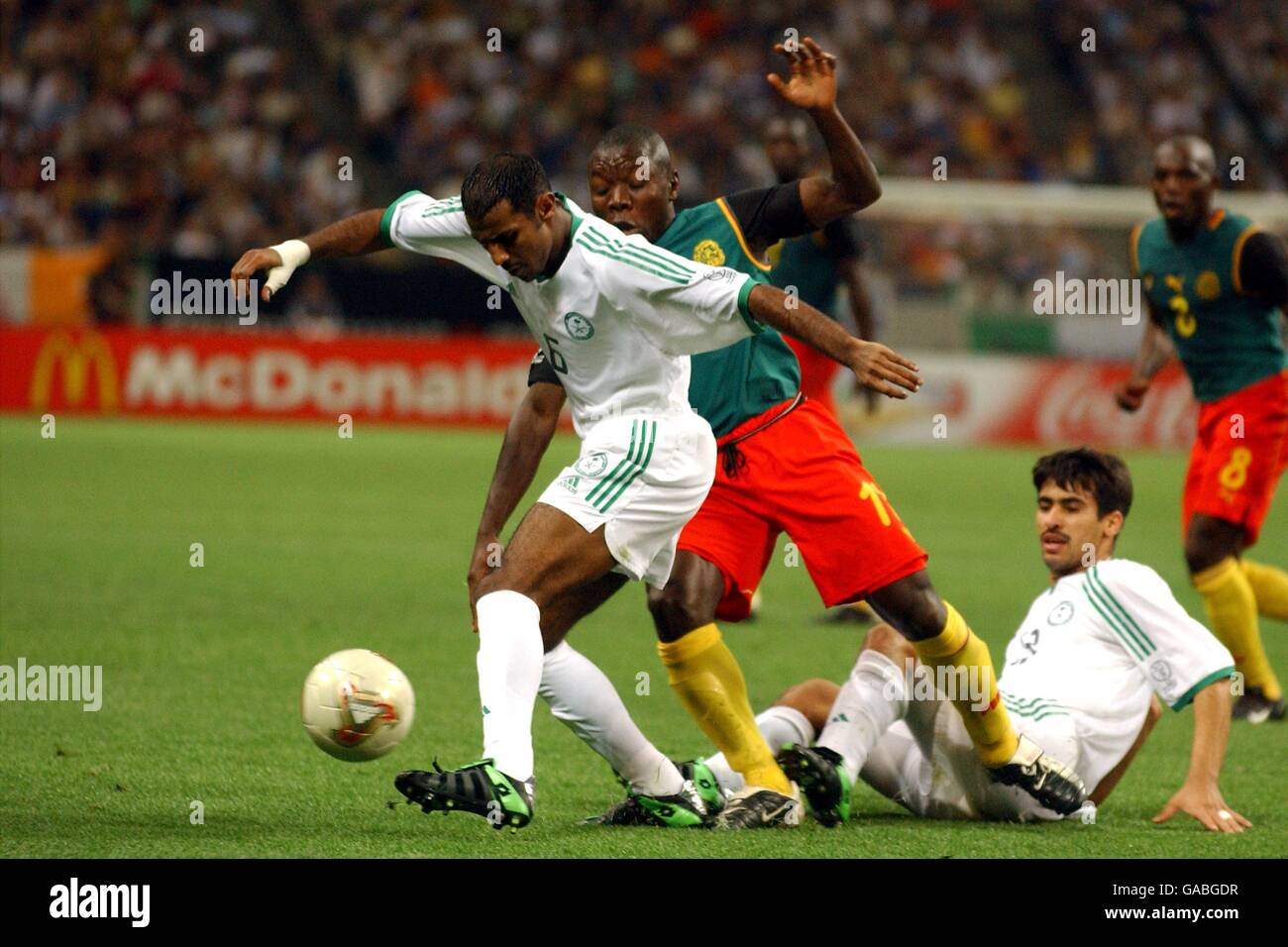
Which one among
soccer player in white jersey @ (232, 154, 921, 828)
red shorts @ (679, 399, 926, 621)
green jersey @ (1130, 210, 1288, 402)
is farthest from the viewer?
green jersey @ (1130, 210, 1288, 402)

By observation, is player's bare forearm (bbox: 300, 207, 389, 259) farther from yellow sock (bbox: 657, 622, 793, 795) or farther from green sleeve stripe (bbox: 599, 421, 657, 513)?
yellow sock (bbox: 657, 622, 793, 795)

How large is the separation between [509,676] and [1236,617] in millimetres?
4204

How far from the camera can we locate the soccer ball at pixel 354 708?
4750 millimetres

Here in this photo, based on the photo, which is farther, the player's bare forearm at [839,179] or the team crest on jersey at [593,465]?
the player's bare forearm at [839,179]

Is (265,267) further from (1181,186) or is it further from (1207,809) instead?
(1181,186)

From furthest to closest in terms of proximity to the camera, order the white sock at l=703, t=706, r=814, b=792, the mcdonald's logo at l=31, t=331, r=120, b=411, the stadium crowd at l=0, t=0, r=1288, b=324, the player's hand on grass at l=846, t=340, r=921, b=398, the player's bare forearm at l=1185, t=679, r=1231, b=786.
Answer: the stadium crowd at l=0, t=0, r=1288, b=324
the mcdonald's logo at l=31, t=331, r=120, b=411
the white sock at l=703, t=706, r=814, b=792
the player's bare forearm at l=1185, t=679, r=1231, b=786
the player's hand on grass at l=846, t=340, r=921, b=398

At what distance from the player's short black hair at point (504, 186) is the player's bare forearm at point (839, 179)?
0.77 meters

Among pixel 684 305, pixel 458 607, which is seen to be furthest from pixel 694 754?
pixel 458 607

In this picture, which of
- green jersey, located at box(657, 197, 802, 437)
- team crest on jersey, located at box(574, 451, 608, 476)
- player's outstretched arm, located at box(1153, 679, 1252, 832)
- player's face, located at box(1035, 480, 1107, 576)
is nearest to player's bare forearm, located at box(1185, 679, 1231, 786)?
player's outstretched arm, located at box(1153, 679, 1252, 832)

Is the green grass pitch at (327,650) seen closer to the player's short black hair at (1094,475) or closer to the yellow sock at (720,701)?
the yellow sock at (720,701)

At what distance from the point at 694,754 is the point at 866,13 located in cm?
2087

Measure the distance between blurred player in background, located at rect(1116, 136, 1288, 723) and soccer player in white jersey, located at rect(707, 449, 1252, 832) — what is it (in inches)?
92.5

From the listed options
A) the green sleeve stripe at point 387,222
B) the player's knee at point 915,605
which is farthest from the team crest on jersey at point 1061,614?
the green sleeve stripe at point 387,222

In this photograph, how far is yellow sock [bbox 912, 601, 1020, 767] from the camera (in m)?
4.95
